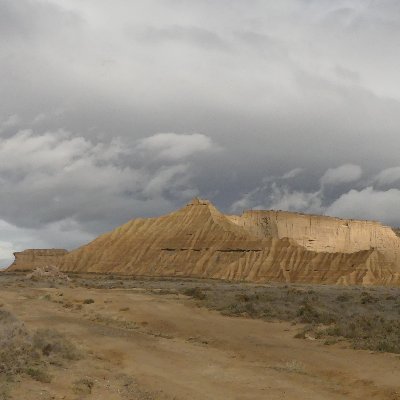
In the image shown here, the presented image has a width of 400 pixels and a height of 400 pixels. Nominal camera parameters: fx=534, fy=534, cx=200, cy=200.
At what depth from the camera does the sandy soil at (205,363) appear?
11969 millimetres

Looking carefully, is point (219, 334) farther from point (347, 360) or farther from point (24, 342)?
point (24, 342)

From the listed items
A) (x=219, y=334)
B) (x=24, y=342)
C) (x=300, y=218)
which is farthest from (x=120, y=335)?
(x=300, y=218)

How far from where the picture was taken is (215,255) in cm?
11369

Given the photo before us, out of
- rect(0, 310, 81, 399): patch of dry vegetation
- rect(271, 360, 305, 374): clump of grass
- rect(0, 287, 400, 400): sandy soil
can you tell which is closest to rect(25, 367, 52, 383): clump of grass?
rect(0, 310, 81, 399): patch of dry vegetation

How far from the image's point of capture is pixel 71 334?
20.1 m

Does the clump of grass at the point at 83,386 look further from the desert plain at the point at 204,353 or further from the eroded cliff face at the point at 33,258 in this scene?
the eroded cliff face at the point at 33,258

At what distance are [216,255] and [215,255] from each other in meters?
0.24

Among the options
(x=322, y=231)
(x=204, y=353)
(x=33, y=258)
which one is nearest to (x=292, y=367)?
(x=204, y=353)

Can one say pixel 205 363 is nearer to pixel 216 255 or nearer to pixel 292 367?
pixel 292 367

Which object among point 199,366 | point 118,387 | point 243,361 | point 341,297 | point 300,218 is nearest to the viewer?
point 118,387

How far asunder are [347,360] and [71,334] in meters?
10.3

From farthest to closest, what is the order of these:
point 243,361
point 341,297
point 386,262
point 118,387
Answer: point 386,262, point 341,297, point 243,361, point 118,387

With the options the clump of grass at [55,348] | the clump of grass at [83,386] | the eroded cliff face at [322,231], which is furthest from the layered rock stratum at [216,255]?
the clump of grass at [83,386]

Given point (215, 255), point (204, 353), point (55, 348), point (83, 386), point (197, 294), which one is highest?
point (215, 255)
